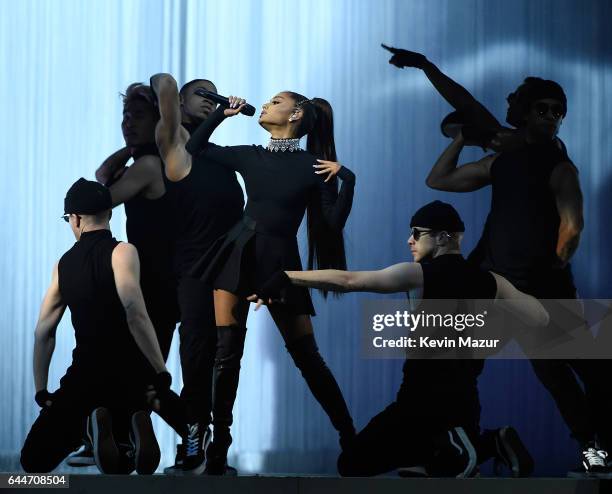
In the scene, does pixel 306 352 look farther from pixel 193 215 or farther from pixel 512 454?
pixel 512 454

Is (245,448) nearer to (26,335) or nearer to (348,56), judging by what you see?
(26,335)

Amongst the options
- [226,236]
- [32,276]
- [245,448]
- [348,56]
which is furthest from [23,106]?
[245,448]

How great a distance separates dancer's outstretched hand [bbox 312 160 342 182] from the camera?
18.1 ft

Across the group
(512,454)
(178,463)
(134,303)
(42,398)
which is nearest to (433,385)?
(512,454)

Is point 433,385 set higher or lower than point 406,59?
lower

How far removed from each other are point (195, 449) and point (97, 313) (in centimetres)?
88

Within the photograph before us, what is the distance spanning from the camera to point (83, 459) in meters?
5.47

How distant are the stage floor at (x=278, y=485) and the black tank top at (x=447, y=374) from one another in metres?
0.36

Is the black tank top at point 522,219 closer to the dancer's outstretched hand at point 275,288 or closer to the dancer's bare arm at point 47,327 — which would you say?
the dancer's outstretched hand at point 275,288

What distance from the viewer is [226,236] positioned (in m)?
5.56

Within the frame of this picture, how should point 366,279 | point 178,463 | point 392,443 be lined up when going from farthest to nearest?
point 366,279
point 178,463
point 392,443

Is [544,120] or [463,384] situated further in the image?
[544,120]

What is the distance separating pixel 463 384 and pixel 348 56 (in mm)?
1892

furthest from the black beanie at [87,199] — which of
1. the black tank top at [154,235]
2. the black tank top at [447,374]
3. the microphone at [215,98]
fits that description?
the black tank top at [447,374]
